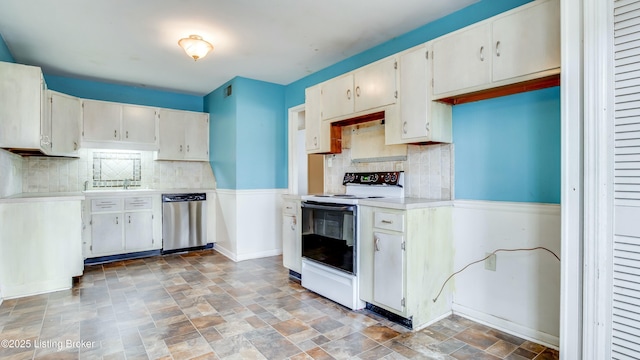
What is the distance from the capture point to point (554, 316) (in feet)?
7.07

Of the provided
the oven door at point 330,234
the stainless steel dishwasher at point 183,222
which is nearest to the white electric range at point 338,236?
the oven door at point 330,234

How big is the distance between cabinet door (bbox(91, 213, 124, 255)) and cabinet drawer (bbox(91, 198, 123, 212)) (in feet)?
0.28

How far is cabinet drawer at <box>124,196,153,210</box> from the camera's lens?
4.62 metres

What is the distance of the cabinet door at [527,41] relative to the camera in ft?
6.27

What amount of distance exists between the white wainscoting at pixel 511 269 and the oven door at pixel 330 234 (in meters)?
0.87

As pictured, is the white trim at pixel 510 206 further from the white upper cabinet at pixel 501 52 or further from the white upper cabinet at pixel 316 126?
the white upper cabinet at pixel 316 126

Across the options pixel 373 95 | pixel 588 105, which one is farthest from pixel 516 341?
pixel 373 95

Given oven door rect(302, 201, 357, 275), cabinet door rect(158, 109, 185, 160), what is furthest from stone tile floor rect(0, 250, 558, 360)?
cabinet door rect(158, 109, 185, 160)

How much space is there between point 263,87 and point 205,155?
158cm

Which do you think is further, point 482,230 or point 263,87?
point 263,87

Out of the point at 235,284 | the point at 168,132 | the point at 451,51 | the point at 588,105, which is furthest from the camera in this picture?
the point at 168,132

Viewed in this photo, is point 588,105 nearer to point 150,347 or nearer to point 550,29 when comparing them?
point 550,29

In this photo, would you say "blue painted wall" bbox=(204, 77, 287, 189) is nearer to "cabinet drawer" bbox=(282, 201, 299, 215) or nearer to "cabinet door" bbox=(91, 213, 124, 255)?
"cabinet drawer" bbox=(282, 201, 299, 215)

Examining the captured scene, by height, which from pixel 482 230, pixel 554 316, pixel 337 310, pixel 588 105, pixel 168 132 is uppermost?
pixel 168 132
